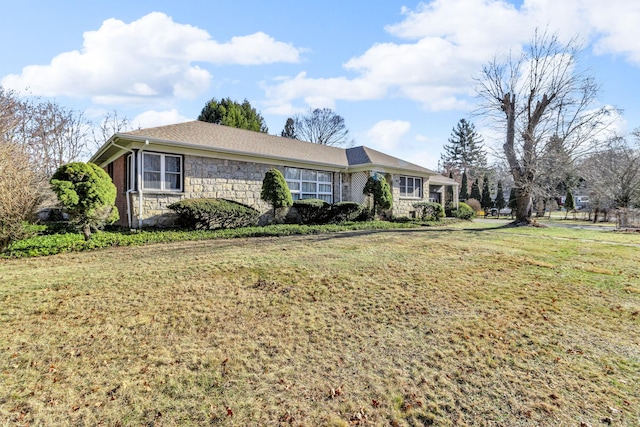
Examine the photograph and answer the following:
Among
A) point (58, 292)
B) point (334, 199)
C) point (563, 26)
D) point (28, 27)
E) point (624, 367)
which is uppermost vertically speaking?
point (563, 26)

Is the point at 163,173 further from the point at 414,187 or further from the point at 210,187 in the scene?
the point at 414,187

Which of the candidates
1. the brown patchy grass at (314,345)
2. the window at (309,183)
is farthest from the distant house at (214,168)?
the brown patchy grass at (314,345)

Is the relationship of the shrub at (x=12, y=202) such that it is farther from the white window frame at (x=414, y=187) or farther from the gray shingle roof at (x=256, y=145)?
the white window frame at (x=414, y=187)

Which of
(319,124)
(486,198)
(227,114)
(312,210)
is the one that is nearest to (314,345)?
(312,210)

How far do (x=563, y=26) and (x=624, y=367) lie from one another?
2034cm

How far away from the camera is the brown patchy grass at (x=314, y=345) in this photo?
231cm

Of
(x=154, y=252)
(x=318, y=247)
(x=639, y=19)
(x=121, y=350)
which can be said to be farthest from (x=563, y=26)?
(x=121, y=350)

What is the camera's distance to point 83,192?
25.9ft

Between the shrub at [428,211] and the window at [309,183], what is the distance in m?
5.82

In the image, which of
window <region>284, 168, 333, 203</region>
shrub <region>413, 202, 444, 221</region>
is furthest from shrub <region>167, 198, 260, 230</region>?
shrub <region>413, 202, 444, 221</region>

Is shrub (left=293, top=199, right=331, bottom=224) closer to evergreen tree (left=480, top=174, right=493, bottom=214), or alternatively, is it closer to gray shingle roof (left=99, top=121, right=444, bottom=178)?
gray shingle roof (left=99, top=121, right=444, bottom=178)

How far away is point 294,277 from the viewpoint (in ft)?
17.5

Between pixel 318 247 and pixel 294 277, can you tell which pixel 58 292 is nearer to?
pixel 294 277

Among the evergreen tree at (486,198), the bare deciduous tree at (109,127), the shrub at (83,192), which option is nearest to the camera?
the shrub at (83,192)
